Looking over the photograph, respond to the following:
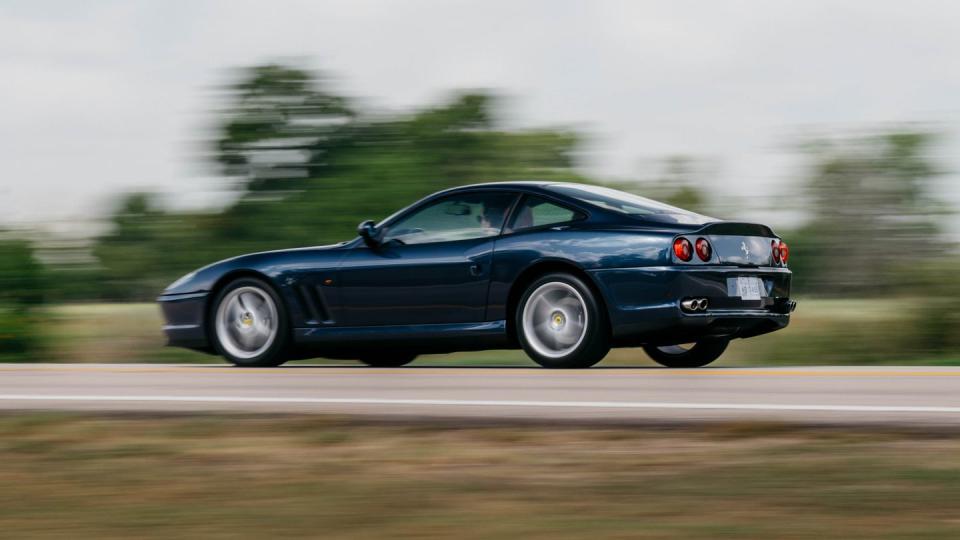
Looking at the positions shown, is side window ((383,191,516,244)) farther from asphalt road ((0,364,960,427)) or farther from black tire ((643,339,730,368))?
black tire ((643,339,730,368))

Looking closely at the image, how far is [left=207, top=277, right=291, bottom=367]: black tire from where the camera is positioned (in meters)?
11.1

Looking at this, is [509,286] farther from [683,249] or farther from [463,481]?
[463,481]

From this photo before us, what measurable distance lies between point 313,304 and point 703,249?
3.08 metres

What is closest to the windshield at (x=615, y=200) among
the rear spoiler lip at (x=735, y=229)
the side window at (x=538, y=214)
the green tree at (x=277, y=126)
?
the side window at (x=538, y=214)

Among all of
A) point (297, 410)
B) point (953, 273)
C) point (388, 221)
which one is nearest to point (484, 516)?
point (297, 410)

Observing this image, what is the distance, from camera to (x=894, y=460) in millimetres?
5613

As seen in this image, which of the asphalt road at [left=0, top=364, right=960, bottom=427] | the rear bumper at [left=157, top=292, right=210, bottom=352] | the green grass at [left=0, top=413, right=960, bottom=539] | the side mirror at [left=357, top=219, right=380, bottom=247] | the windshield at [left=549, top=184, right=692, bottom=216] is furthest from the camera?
the rear bumper at [left=157, top=292, right=210, bottom=352]

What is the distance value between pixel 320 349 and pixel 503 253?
1819 millimetres

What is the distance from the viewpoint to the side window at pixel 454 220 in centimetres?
1041

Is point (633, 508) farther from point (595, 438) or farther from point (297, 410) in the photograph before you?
point (297, 410)

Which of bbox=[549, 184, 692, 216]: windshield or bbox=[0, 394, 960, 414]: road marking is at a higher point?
bbox=[549, 184, 692, 216]: windshield

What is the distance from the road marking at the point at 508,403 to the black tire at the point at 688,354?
12.4 ft

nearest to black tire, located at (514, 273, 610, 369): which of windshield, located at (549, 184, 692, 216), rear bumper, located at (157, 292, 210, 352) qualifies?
windshield, located at (549, 184, 692, 216)

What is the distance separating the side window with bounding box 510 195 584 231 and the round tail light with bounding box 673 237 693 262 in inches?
31.9
